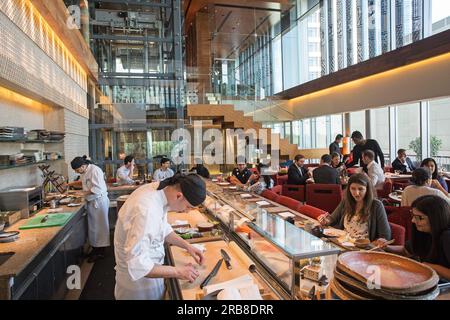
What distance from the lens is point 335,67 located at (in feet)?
30.9

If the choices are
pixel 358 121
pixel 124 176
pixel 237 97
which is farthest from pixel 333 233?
pixel 358 121

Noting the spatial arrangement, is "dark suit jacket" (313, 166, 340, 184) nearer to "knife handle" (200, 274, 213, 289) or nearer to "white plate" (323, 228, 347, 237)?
"white plate" (323, 228, 347, 237)

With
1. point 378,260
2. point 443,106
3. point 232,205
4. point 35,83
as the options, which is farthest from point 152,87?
point 378,260

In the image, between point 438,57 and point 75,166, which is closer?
point 75,166

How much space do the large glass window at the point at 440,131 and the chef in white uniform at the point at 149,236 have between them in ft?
25.3

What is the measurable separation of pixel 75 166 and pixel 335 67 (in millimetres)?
8082

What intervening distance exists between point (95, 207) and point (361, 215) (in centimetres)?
355

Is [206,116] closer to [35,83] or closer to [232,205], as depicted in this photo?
[35,83]

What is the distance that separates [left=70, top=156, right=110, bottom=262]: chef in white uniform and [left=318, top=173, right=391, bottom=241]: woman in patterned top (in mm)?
3120

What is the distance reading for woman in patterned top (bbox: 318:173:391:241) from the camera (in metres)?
2.41

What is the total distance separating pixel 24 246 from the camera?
2469 mm

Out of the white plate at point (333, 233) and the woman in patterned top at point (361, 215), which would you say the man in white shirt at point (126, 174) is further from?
the white plate at point (333, 233)

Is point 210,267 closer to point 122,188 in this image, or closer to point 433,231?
point 433,231
